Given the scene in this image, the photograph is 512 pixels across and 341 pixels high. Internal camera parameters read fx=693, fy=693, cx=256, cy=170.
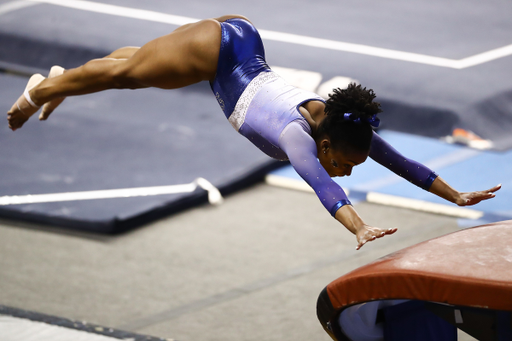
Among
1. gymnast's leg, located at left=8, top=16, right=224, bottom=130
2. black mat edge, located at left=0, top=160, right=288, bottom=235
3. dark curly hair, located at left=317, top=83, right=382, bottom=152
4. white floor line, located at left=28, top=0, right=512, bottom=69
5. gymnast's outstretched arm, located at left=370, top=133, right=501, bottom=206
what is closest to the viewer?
dark curly hair, located at left=317, top=83, right=382, bottom=152

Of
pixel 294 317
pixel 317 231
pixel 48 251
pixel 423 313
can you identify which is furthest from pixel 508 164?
pixel 48 251

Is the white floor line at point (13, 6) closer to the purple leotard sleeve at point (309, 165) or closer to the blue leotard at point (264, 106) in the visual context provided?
the blue leotard at point (264, 106)

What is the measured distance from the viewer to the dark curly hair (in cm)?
261

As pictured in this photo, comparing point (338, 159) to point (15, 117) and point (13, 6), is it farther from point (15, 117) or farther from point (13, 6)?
point (13, 6)

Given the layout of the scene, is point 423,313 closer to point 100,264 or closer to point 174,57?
point 174,57

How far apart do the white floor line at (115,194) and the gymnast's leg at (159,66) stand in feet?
6.20

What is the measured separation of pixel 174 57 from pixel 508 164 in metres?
3.51

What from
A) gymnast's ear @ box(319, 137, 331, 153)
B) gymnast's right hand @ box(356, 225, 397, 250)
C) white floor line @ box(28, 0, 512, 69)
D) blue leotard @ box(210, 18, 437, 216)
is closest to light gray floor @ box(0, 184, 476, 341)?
blue leotard @ box(210, 18, 437, 216)

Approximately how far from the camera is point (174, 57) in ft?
9.86

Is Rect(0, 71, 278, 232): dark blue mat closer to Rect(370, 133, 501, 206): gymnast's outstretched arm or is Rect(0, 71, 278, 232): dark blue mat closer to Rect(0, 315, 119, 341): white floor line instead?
Rect(0, 315, 119, 341): white floor line

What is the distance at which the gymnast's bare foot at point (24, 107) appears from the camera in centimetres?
330

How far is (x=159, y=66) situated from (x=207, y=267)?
5.84ft

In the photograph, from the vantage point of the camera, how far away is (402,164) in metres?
2.95

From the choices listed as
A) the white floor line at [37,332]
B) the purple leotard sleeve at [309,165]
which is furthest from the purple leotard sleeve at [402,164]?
the white floor line at [37,332]
